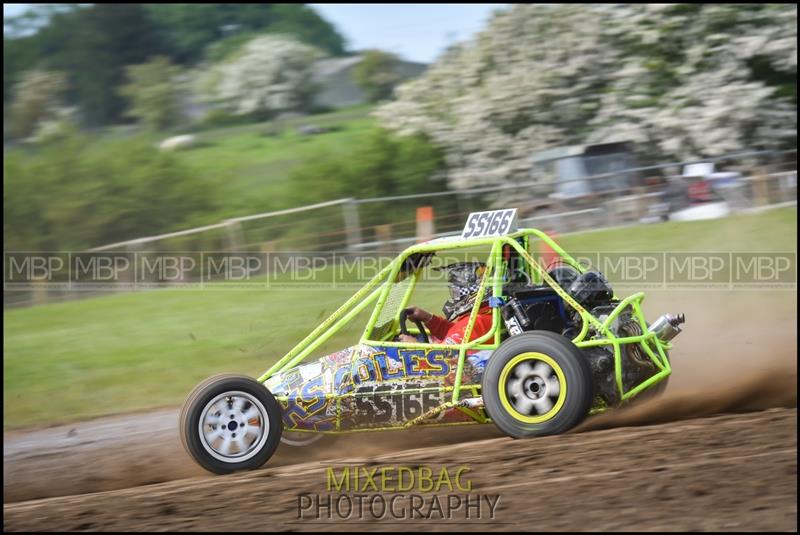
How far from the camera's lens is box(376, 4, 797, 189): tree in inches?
616

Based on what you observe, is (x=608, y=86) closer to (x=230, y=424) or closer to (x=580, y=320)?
(x=580, y=320)

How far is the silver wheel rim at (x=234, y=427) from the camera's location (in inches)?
236

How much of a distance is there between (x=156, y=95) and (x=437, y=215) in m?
11.3

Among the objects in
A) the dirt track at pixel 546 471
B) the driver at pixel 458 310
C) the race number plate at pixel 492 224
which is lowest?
the dirt track at pixel 546 471

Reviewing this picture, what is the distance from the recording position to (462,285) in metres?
6.55

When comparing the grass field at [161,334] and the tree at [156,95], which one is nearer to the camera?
the grass field at [161,334]

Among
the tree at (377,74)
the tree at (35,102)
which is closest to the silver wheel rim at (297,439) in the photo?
the tree at (35,102)

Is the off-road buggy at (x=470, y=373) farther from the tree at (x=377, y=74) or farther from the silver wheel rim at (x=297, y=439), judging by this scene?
the tree at (x=377, y=74)

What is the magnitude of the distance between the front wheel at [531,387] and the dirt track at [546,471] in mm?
142

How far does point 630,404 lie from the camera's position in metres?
6.24

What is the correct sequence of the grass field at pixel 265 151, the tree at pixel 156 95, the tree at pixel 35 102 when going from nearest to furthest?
the grass field at pixel 265 151, the tree at pixel 35 102, the tree at pixel 156 95

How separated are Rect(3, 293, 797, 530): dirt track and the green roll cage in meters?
0.36

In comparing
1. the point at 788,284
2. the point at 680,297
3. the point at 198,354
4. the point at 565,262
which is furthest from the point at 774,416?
the point at 198,354

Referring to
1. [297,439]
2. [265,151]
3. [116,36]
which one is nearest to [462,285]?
[297,439]
